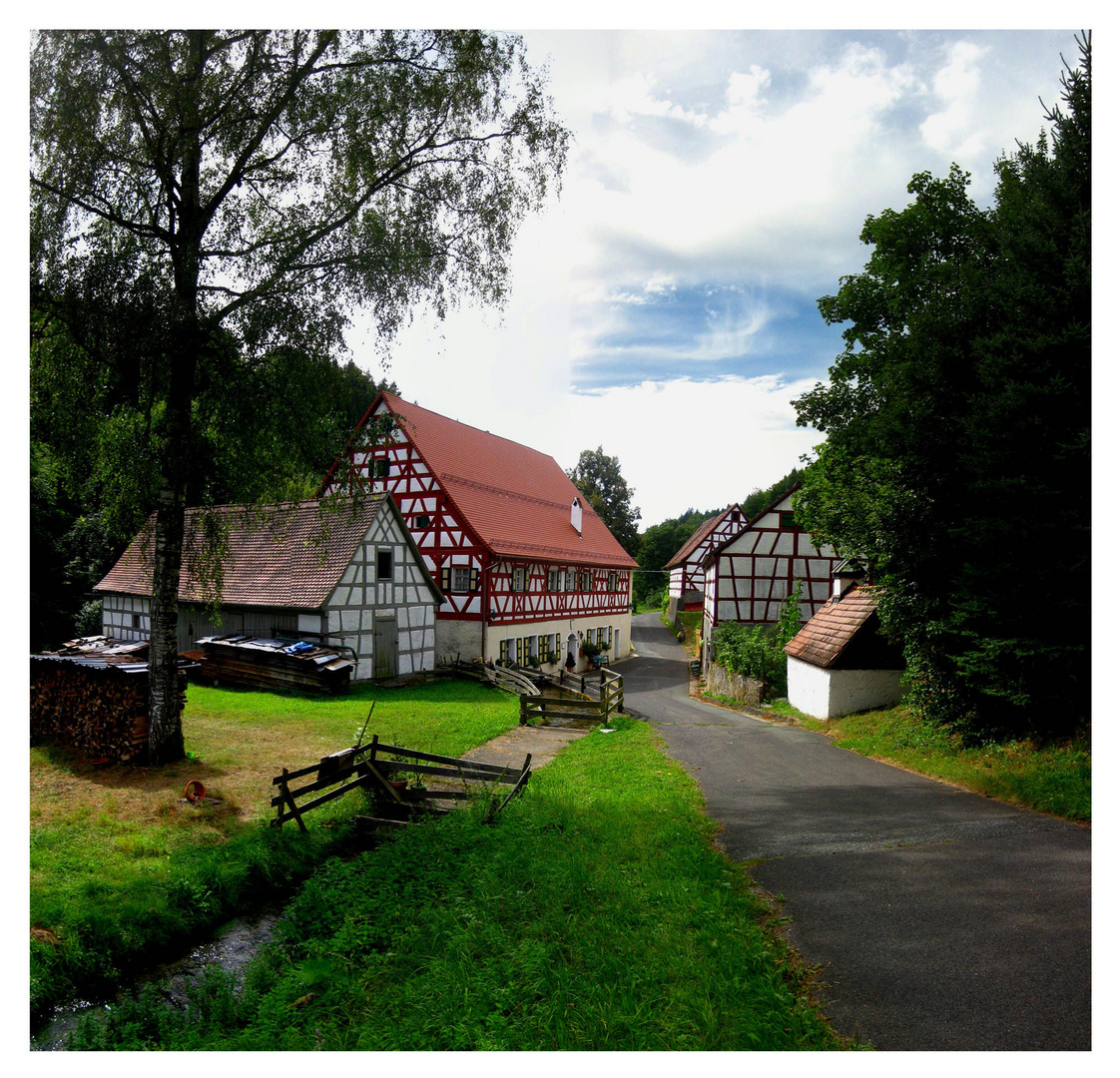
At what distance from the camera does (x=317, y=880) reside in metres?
6.41

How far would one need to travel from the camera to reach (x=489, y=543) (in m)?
21.8

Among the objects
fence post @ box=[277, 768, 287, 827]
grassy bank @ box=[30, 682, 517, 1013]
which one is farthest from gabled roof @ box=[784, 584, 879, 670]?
fence post @ box=[277, 768, 287, 827]

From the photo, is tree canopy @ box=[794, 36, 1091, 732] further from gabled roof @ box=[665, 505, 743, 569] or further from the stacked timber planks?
gabled roof @ box=[665, 505, 743, 569]

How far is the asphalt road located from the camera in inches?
145

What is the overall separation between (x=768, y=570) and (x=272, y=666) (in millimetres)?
18740

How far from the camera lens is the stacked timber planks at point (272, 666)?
16.7m

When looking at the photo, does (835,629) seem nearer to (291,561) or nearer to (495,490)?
(495,490)

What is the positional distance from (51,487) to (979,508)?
47.2 ft

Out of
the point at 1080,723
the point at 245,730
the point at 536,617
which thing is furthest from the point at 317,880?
the point at 536,617

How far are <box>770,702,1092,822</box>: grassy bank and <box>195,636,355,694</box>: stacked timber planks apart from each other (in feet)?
38.0

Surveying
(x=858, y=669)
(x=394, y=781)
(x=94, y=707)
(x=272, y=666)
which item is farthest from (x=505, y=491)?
(x=394, y=781)

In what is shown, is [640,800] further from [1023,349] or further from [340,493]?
[1023,349]

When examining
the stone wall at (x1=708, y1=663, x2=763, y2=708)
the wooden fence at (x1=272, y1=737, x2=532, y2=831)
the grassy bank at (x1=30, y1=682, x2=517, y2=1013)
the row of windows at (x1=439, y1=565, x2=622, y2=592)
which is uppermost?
the row of windows at (x1=439, y1=565, x2=622, y2=592)

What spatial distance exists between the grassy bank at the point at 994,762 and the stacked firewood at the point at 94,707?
10.5 m
